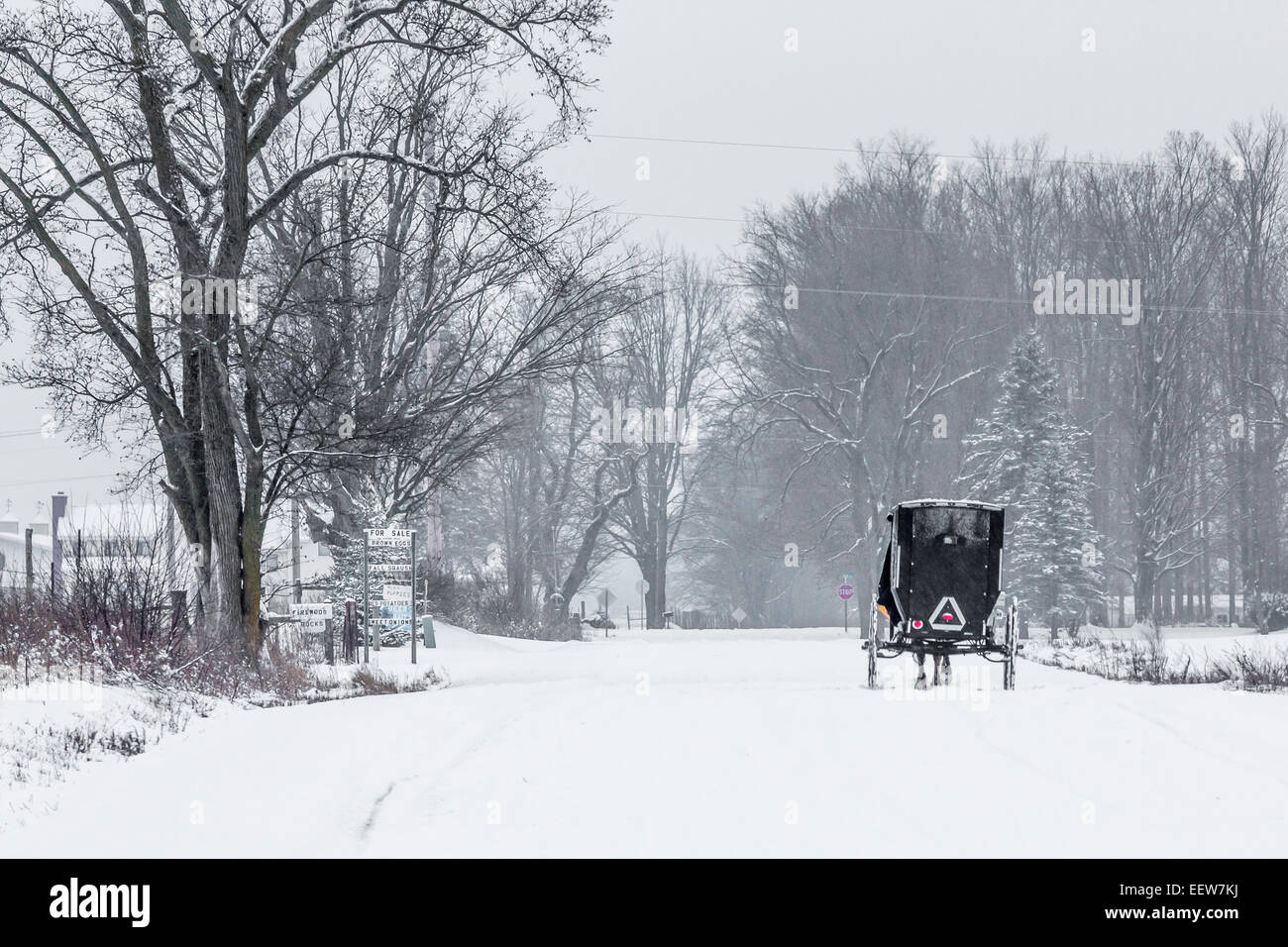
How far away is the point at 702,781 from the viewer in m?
8.81

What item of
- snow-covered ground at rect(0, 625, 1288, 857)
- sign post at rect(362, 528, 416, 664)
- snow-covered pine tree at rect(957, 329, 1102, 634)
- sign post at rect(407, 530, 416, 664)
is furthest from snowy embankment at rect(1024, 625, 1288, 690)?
snow-covered pine tree at rect(957, 329, 1102, 634)

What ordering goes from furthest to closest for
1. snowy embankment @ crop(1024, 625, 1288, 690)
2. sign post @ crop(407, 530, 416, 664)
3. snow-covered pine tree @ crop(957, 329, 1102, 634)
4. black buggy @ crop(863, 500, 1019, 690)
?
snow-covered pine tree @ crop(957, 329, 1102, 634) < sign post @ crop(407, 530, 416, 664) < black buggy @ crop(863, 500, 1019, 690) < snowy embankment @ crop(1024, 625, 1288, 690)

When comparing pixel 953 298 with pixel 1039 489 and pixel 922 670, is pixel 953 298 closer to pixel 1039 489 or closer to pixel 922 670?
pixel 1039 489

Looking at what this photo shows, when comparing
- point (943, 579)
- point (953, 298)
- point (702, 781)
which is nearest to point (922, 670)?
point (943, 579)

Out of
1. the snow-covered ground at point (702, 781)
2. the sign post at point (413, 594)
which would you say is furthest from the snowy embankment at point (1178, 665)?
the sign post at point (413, 594)

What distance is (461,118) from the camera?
84.8ft

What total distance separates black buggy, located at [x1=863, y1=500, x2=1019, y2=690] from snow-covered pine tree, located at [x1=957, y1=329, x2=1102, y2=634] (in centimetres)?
3281

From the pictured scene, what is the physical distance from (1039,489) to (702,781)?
43472 mm

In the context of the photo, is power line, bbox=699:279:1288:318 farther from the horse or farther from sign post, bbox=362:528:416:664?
the horse

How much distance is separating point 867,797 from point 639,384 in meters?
52.9

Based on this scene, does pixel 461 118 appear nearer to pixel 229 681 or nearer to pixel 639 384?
pixel 229 681

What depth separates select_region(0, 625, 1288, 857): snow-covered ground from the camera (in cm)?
705

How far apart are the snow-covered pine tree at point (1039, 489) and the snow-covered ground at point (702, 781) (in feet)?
119

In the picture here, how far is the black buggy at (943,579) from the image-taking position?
17.2 metres
